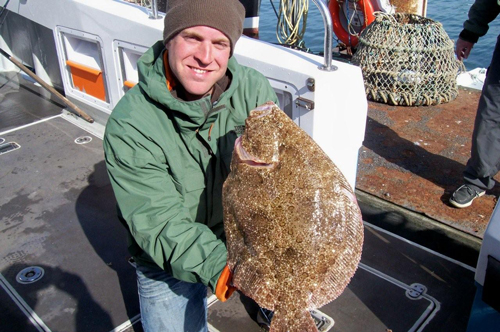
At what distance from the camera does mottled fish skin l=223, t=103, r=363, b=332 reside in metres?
1.73

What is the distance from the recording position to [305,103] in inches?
118

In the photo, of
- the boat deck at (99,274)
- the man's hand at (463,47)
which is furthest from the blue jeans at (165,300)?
the man's hand at (463,47)

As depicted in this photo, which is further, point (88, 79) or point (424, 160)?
point (88, 79)

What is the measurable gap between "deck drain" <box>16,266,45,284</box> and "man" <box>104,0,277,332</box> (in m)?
1.18

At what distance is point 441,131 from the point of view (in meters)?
4.85

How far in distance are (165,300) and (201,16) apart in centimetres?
136

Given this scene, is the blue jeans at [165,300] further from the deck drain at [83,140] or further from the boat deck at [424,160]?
the deck drain at [83,140]

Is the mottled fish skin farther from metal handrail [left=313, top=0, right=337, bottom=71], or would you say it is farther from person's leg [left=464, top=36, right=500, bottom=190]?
person's leg [left=464, top=36, right=500, bottom=190]

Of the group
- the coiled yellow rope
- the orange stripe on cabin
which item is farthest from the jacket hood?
the coiled yellow rope

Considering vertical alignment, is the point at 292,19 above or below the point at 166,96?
below

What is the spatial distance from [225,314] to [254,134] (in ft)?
4.49

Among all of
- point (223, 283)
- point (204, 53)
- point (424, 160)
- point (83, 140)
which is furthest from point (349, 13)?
point (223, 283)

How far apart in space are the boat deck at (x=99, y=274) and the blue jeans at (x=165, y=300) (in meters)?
0.46

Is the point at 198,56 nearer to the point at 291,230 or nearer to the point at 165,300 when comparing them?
the point at 291,230
